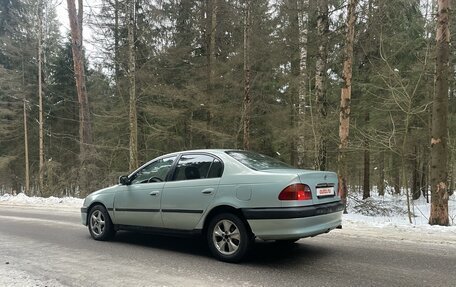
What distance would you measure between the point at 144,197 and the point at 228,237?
181cm

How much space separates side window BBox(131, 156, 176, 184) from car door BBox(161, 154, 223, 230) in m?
0.23

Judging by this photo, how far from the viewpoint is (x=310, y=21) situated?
17.0 meters

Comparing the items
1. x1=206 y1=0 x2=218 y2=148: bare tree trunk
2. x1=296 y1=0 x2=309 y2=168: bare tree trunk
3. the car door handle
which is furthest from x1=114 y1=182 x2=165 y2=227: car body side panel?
x1=206 y1=0 x2=218 y2=148: bare tree trunk

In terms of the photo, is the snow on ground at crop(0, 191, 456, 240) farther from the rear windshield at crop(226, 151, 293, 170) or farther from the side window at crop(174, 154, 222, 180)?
the side window at crop(174, 154, 222, 180)

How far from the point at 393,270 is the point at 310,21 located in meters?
13.7

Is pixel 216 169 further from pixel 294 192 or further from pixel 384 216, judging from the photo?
pixel 384 216

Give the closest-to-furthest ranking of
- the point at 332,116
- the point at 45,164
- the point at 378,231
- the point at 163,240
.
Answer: the point at 163,240, the point at 378,231, the point at 332,116, the point at 45,164

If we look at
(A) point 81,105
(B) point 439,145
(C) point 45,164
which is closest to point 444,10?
(B) point 439,145

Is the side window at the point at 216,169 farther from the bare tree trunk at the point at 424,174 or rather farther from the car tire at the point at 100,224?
the bare tree trunk at the point at 424,174

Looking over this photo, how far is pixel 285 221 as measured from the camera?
17.1 feet

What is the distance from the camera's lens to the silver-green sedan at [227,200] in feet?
17.4

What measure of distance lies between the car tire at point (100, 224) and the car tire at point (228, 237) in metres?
2.37

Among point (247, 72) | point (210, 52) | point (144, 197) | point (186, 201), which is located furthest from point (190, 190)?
point (210, 52)

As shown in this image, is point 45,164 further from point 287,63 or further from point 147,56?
point 287,63
